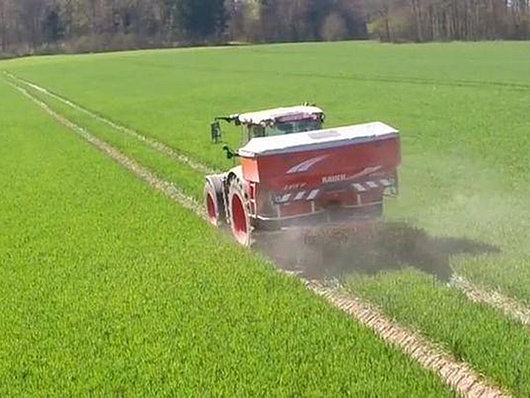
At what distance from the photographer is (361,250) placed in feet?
A: 37.8

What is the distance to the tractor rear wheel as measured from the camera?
11688 millimetres

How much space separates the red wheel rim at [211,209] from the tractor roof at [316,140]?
103 inches

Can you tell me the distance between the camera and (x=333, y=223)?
1112 cm

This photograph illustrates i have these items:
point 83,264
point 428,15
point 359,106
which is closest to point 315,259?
point 83,264

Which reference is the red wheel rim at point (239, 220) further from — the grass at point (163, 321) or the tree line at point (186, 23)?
the tree line at point (186, 23)

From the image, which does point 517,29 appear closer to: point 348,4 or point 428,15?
point 428,15

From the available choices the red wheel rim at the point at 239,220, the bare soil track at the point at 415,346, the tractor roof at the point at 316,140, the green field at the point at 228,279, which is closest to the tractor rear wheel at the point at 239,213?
the red wheel rim at the point at 239,220

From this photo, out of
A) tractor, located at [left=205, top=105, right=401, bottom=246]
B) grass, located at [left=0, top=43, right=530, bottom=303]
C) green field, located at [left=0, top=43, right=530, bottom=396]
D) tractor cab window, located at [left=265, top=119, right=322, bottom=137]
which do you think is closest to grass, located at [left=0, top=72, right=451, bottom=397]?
green field, located at [left=0, top=43, right=530, bottom=396]

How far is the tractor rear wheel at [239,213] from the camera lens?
1169 centimetres

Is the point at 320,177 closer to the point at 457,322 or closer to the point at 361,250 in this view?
the point at 361,250

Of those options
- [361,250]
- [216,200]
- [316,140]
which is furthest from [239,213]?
[316,140]

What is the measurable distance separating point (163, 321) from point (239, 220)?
3.92 meters

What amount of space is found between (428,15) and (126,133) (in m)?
82.3

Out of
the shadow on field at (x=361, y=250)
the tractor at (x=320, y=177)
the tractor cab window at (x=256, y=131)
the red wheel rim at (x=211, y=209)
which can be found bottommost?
the shadow on field at (x=361, y=250)
